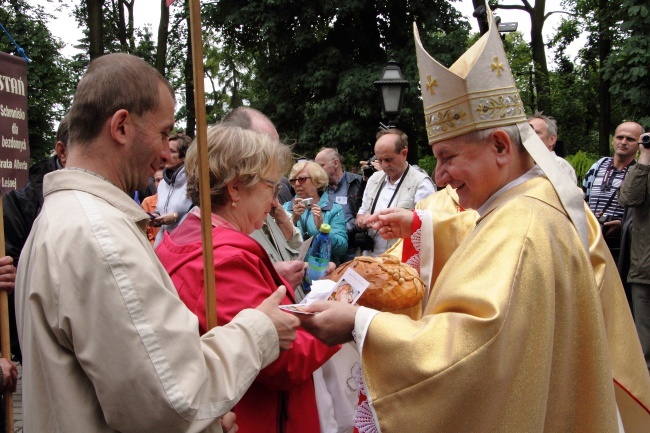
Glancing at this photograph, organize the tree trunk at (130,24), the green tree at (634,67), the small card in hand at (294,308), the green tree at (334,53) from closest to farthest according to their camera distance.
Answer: the small card in hand at (294,308) → the green tree at (634,67) → the green tree at (334,53) → the tree trunk at (130,24)

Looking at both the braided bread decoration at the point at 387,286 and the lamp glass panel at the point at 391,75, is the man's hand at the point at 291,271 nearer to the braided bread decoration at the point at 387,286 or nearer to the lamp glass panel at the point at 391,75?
the braided bread decoration at the point at 387,286

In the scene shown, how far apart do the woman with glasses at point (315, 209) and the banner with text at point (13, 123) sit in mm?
2608

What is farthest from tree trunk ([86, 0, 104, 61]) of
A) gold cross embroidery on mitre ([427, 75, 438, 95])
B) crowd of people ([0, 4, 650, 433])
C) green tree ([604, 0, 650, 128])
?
gold cross embroidery on mitre ([427, 75, 438, 95])

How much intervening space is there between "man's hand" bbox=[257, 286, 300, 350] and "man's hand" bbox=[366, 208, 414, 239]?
1.44 metres

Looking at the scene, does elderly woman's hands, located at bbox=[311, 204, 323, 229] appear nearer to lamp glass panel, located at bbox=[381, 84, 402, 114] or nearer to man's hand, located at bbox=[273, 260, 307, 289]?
man's hand, located at bbox=[273, 260, 307, 289]

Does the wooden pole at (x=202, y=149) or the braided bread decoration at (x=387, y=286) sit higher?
the wooden pole at (x=202, y=149)

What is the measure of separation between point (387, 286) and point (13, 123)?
204 cm

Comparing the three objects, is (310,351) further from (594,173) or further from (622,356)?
(594,173)

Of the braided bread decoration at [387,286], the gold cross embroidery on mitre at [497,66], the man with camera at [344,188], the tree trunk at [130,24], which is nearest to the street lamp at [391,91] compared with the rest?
the man with camera at [344,188]

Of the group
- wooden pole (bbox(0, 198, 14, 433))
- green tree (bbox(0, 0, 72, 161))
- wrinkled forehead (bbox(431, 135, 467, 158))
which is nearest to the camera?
wrinkled forehead (bbox(431, 135, 467, 158))

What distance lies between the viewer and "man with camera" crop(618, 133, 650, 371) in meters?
5.64

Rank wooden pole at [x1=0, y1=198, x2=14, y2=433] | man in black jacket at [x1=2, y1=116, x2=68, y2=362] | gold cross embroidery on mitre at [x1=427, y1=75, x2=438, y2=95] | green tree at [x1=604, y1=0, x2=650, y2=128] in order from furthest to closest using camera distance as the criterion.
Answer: green tree at [x1=604, y1=0, x2=650, y2=128] < man in black jacket at [x1=2, y1=116, x2=68, y2=362] < wooden pole at [x1=0, y1=198, x2=14, y2=433] < gold cross embroidery on mitre at [x1=427, y1=75, x2=438, y2=95]

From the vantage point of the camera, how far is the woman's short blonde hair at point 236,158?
2.44m

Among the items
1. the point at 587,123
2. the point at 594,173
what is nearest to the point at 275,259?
the point at 594,173
